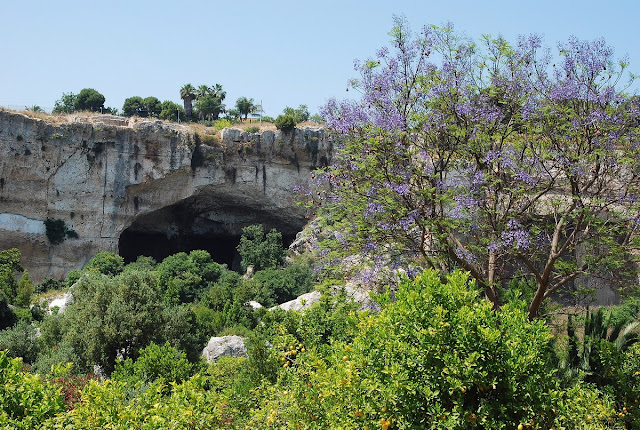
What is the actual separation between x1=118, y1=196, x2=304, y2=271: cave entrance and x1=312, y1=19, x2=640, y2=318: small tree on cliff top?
27.8 m

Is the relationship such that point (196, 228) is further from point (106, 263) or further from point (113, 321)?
point (113, 321)

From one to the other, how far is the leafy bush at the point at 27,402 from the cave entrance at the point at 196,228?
104 ft

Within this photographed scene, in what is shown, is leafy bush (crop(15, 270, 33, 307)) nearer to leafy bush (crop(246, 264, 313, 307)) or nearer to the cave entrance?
leafy bush (crop(246, 264, 313, 307))

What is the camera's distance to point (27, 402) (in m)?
5.62

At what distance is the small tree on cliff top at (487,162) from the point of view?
9.40 meters

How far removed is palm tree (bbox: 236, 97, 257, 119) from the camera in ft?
163

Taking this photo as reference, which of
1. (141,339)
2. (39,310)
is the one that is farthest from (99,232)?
→ (141,339)

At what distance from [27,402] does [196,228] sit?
35.2 metres

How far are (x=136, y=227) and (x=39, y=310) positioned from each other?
13.1m

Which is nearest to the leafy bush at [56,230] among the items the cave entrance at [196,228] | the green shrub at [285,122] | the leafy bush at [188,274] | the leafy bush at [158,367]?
the cave entrance at [196,228]

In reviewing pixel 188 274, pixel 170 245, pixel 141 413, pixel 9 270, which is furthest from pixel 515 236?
pixel 170 245

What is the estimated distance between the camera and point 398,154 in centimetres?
989

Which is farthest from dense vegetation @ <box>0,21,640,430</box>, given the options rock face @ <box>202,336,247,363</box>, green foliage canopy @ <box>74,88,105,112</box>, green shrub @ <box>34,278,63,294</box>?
green foliage canopy @ <box>74,88,105,112</box>

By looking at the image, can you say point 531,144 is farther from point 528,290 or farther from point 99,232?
point 99,232
